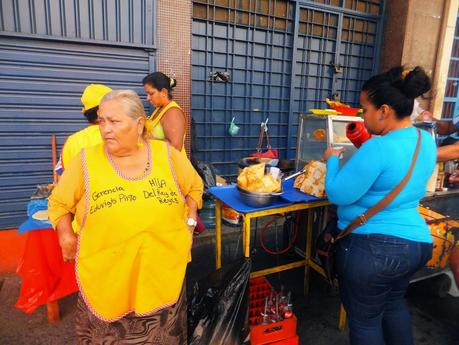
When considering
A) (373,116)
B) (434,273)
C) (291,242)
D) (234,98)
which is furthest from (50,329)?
(234,98)

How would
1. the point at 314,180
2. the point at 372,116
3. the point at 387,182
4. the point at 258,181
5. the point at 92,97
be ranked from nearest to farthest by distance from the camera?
the point at 387,182
the point at 372,116
the point at 92,97
the point at 258,181
the point at 314,180

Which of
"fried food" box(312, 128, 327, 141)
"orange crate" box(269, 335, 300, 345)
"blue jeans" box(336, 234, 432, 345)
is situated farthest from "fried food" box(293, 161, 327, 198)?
"orange crate" box(269, 335, 300, 345)

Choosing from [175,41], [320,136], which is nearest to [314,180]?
[320,136]

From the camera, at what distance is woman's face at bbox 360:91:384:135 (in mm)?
1707

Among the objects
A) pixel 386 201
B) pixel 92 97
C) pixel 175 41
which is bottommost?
pixel 386 201

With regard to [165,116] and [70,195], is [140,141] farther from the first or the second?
[165,116]

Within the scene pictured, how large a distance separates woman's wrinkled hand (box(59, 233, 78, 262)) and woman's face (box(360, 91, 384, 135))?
1.62 metres

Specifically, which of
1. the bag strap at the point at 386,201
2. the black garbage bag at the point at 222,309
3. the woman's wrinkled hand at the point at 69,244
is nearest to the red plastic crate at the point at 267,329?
the black garbage bag at the point at 222,309

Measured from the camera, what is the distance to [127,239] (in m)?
1.51

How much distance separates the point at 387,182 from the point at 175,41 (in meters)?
3.50

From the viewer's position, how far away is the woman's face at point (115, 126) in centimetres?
153

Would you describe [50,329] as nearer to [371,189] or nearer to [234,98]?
[371,189]

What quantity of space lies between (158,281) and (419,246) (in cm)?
138

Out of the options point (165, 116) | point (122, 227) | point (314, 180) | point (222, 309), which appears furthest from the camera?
point (165, 116)
